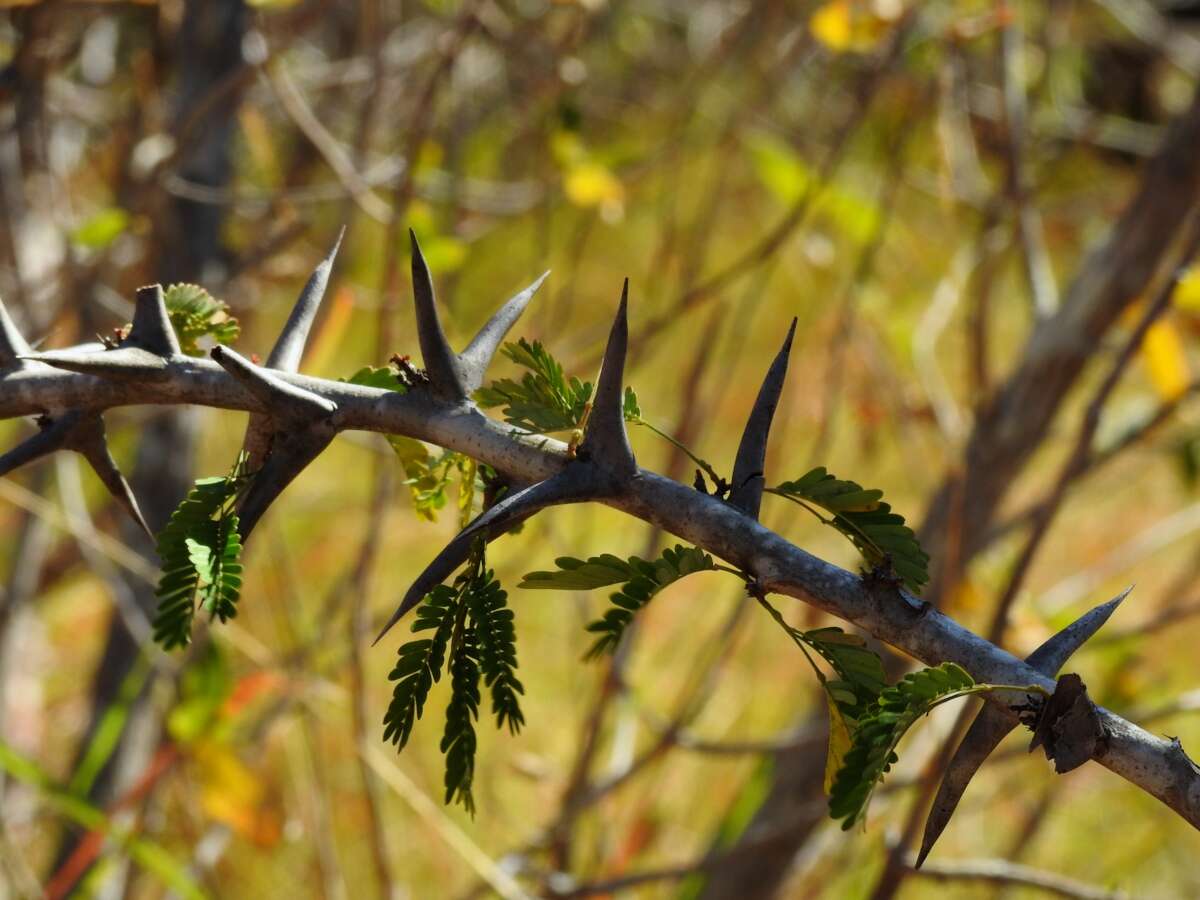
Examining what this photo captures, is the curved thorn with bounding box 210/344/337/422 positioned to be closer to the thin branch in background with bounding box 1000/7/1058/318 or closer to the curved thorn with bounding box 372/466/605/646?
the curved thorn with bounding box 372/466/605/646

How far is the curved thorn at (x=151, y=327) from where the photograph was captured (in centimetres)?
48

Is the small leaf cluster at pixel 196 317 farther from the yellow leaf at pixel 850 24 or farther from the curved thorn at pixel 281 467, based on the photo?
the yellow leaf at pixel 850 24

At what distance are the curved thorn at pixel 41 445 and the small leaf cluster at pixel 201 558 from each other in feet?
0.17

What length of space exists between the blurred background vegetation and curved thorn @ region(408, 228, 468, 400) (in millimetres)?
451

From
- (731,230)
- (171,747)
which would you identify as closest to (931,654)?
(171,747)

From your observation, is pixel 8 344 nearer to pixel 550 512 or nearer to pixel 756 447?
pixel 756 447

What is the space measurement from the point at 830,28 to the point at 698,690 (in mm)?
792

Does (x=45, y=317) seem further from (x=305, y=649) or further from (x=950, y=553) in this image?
(x=950, y=553)

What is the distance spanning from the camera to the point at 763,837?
1263mm

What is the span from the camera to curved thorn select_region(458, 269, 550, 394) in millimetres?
483

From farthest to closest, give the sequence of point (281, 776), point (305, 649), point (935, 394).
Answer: point (281, 776) → point (935, 394) → point (305, 649)

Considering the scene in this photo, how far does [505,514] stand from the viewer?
0.42 meters

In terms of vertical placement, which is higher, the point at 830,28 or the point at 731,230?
the point at 731,230

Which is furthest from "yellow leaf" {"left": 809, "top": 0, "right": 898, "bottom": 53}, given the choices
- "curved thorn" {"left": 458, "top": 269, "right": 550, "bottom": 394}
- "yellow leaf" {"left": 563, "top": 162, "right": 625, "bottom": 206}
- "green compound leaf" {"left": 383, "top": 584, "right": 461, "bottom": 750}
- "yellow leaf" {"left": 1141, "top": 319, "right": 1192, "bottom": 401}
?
"green compound leaf" {"left": 383, "top": 584, "right": 461, "bottom": 750}
